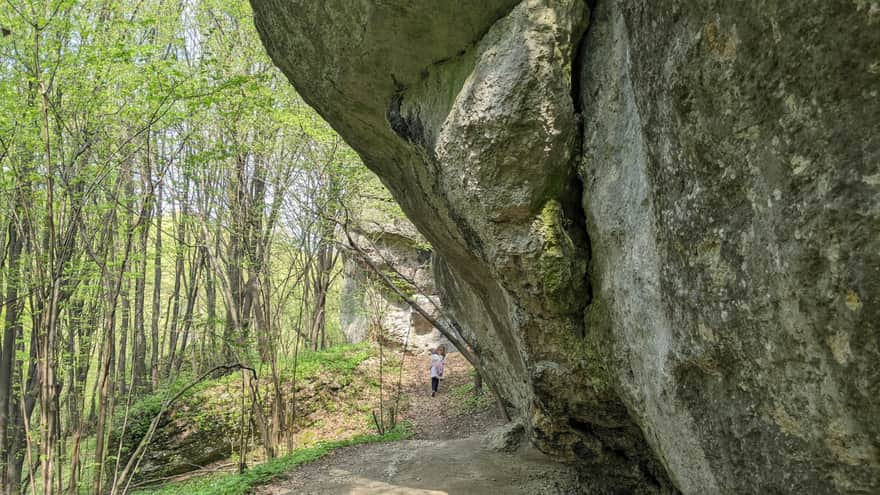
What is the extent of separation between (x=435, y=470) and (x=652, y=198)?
6.42 meters

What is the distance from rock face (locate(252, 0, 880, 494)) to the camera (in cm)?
200

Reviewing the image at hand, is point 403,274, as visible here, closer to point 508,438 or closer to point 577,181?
point 508,438

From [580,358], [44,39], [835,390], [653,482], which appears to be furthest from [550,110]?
[44,39]

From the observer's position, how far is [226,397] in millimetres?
13742

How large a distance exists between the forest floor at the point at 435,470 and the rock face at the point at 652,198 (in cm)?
124

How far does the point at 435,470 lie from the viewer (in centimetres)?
816

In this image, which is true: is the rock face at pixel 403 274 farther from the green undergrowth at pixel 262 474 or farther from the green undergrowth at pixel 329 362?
the green undergrowth at pixel 262 474

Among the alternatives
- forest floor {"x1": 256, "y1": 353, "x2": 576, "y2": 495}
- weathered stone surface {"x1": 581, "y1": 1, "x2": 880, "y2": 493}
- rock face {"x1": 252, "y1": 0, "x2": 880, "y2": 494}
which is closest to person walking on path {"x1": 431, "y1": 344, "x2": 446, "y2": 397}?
forest floor {"x1": 256, "y1": 353, "x2": 576, "y2": 495}

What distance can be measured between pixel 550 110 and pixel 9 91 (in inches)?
282

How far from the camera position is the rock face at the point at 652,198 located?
200cm

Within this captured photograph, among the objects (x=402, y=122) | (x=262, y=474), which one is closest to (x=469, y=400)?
(x=262, y=474)

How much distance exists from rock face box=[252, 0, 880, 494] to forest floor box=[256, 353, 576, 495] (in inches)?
48.9

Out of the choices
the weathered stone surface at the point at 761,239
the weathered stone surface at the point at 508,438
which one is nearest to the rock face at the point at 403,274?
the weathered stone surface at the point at 508,438

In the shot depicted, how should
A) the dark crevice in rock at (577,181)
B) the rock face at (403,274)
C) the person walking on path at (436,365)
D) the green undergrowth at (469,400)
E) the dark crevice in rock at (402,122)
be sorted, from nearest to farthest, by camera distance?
the dark crevice in rock at (577,181) → the dark crevice in rock at (402,122) → the green undergrowth at (469,400) → the person walking on path at (436,365) → the rock face at (403,274)
